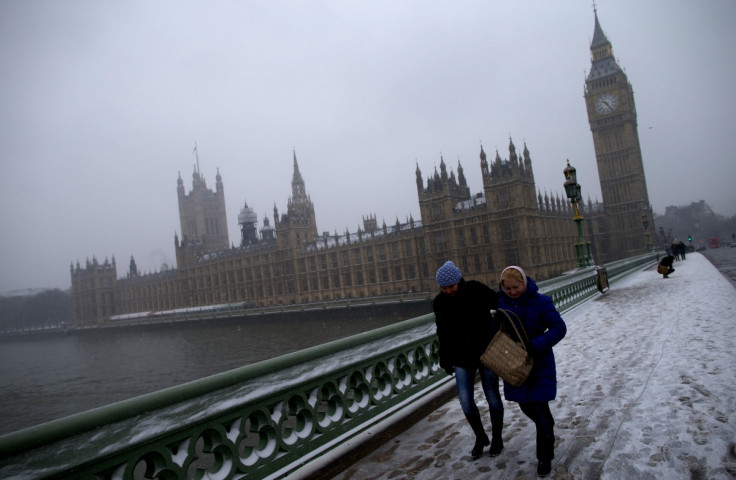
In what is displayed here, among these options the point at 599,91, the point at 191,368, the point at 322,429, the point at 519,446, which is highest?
the point at 599,91

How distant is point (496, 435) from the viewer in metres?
4.17

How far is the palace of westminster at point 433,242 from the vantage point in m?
48.3

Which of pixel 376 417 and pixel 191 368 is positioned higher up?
pixel 376 417

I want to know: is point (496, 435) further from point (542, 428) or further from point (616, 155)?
point (616, 155)

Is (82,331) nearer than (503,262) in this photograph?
No

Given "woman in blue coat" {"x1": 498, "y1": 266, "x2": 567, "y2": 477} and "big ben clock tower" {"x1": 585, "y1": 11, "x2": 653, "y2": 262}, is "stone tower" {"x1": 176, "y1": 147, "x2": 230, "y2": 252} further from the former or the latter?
"woman in blue coat" {"x1": 498, "y1": 266, "x2": 567, "y2": 477}

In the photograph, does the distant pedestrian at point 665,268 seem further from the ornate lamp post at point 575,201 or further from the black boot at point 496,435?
the black boot at point 496,435

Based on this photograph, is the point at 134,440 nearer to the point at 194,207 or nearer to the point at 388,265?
the point at 388,265

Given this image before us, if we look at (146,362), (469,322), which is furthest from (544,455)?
(146,362)

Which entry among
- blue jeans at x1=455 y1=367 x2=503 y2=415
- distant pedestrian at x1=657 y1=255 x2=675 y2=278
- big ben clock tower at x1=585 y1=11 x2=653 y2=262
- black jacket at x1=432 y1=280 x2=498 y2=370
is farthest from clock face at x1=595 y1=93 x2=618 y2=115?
blue jeans at x1=455 y1=367 x2=503 y2=415

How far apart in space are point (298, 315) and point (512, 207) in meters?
31.3

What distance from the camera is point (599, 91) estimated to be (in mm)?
74000

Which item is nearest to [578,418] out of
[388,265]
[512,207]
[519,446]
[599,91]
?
[519,446]

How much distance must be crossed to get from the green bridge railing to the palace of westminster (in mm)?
43463
